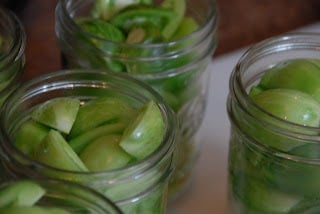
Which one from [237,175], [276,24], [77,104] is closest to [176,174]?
[237,175]

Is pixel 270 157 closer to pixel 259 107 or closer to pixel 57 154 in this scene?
pixel 259 107

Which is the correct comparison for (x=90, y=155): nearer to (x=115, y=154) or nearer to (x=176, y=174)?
(x=115, y=154)

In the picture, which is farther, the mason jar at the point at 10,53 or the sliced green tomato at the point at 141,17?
the sliced green tomato at the point at 141,17

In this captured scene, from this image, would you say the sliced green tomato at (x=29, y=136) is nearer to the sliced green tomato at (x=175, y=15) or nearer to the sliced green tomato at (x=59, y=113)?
the sliced green tomato at (x=59, y=113)

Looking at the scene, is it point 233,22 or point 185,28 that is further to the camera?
point 233,22

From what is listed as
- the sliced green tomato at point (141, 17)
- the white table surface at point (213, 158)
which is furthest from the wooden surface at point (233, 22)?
the sliced green tomato at point (141, 17)

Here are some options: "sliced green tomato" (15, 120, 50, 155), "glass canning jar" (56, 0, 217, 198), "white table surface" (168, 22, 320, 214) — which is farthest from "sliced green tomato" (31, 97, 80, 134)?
"white table surface" (168, 22, 320, 214)

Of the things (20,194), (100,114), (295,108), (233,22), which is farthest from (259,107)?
(233,22)
